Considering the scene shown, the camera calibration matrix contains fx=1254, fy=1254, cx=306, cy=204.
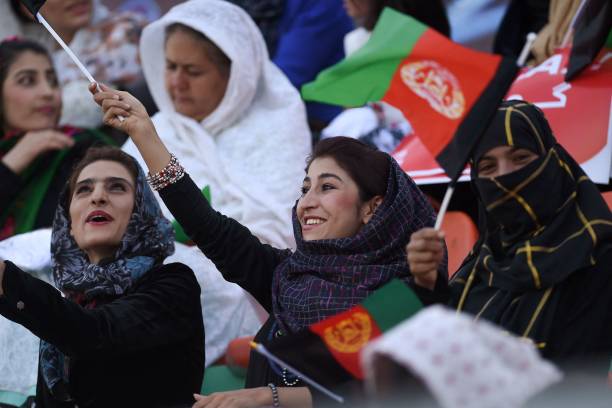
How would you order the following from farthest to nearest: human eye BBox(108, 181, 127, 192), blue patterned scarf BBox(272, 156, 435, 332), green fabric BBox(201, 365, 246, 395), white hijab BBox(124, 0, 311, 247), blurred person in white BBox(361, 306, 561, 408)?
white hijab BBox(124, 0, 311, 247), green fabric BBox(201, 365, 246, 395), human eye BBox(108, 181, 127, 192), blue patterned scarf BBox(272, 156, 435, 332), blurred person in white BBox(361, 306, 561, 408)

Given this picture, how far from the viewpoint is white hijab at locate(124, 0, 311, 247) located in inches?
209

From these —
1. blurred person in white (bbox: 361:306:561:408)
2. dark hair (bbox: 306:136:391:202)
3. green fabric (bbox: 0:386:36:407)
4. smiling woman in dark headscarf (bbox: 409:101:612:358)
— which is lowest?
green fabric (bbox: 0:386:36:407)

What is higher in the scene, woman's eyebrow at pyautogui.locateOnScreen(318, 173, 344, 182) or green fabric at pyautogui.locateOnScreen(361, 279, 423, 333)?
woman's eyebrow at pyautogui.locateOnScreen(318, 173, 344, 182)

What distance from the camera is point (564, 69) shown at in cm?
493

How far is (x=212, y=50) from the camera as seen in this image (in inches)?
225

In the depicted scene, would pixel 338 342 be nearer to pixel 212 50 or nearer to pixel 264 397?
pixel 264 397

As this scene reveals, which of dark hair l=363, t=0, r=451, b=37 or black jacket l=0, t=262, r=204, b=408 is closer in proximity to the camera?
black jacket l=0, t=262, r=204, b=408

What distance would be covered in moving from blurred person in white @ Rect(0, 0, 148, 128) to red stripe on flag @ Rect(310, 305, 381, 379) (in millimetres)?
3683

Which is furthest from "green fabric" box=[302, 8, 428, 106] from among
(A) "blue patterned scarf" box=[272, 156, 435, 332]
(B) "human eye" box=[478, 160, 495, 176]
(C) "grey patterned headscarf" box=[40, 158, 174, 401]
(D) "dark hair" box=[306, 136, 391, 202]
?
(C) "grey patterned headscarf" box=[40, 158, 174, 401]

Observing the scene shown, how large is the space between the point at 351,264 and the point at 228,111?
6.77ft

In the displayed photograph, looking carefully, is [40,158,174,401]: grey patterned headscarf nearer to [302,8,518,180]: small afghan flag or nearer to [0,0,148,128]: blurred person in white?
[302,8,518,180]: small afghan flag

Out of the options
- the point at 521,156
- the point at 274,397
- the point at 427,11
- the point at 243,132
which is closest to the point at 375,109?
the point at 427,11

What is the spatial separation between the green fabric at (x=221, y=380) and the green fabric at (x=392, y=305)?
1.47 metres

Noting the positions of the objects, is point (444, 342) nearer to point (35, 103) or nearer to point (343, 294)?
point (343, 294)
